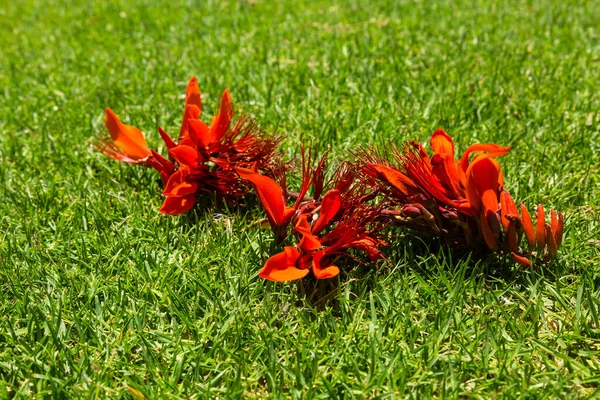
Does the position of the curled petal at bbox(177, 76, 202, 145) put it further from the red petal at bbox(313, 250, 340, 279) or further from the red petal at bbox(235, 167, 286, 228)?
the red petal at bbox(313, 250, 340, 279)

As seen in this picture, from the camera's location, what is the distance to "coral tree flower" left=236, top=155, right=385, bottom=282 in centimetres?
191

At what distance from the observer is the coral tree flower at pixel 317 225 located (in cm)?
191

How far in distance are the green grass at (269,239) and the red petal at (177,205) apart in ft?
0.35

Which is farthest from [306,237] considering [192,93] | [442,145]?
[192,93]

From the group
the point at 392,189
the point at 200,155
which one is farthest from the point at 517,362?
the point at 200,155

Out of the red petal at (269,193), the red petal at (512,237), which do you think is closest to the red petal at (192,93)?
the red petal at (269,193)

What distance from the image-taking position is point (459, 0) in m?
5.11

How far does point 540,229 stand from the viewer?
2023 millimetres

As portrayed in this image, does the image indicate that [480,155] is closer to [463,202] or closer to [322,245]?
[463,202]

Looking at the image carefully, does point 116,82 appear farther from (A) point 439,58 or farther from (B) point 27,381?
(B) point 27,381

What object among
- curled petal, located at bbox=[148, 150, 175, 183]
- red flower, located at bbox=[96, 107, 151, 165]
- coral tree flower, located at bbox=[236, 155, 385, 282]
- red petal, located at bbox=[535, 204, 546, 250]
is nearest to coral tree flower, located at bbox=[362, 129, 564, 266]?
red petal, located at bbox=[535, 204, 546, 250]

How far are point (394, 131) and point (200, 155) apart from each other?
1103 mm

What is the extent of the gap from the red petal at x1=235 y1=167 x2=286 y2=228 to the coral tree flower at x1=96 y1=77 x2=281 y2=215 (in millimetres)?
194

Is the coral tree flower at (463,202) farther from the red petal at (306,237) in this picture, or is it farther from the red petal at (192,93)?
the red petal at (192,93)
